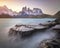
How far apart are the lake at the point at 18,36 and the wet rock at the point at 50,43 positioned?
0.04 m

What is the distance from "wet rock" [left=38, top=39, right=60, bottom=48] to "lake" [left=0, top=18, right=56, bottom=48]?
1.7 inches

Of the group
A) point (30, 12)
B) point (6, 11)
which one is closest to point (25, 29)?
point (30, 12)

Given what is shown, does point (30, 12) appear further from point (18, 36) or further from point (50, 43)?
Answer: point (50, 43)

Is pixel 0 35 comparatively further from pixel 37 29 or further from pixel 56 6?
pixel 56 6

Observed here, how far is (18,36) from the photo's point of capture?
61.2 inches

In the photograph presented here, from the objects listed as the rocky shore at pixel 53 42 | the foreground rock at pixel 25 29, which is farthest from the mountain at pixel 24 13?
the rocky shore at pixel 53 42

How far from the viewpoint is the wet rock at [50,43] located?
1485mm

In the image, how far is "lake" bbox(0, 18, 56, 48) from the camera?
1536 millimetres

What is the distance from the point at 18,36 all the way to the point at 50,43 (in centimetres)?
38

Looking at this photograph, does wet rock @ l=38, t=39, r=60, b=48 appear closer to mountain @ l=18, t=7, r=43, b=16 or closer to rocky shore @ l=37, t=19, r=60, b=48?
rocky shore @ l=37, t=19, r=60, b=48

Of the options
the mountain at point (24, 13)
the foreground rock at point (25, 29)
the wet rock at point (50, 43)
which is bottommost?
the wet rock at point (50, 43)

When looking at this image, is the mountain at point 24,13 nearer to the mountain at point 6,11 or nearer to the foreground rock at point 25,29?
the mountain at point 6,11

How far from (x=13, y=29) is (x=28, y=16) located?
244 millimetres

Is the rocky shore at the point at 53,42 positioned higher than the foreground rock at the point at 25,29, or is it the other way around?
the foreground rock at the point at 25,29
